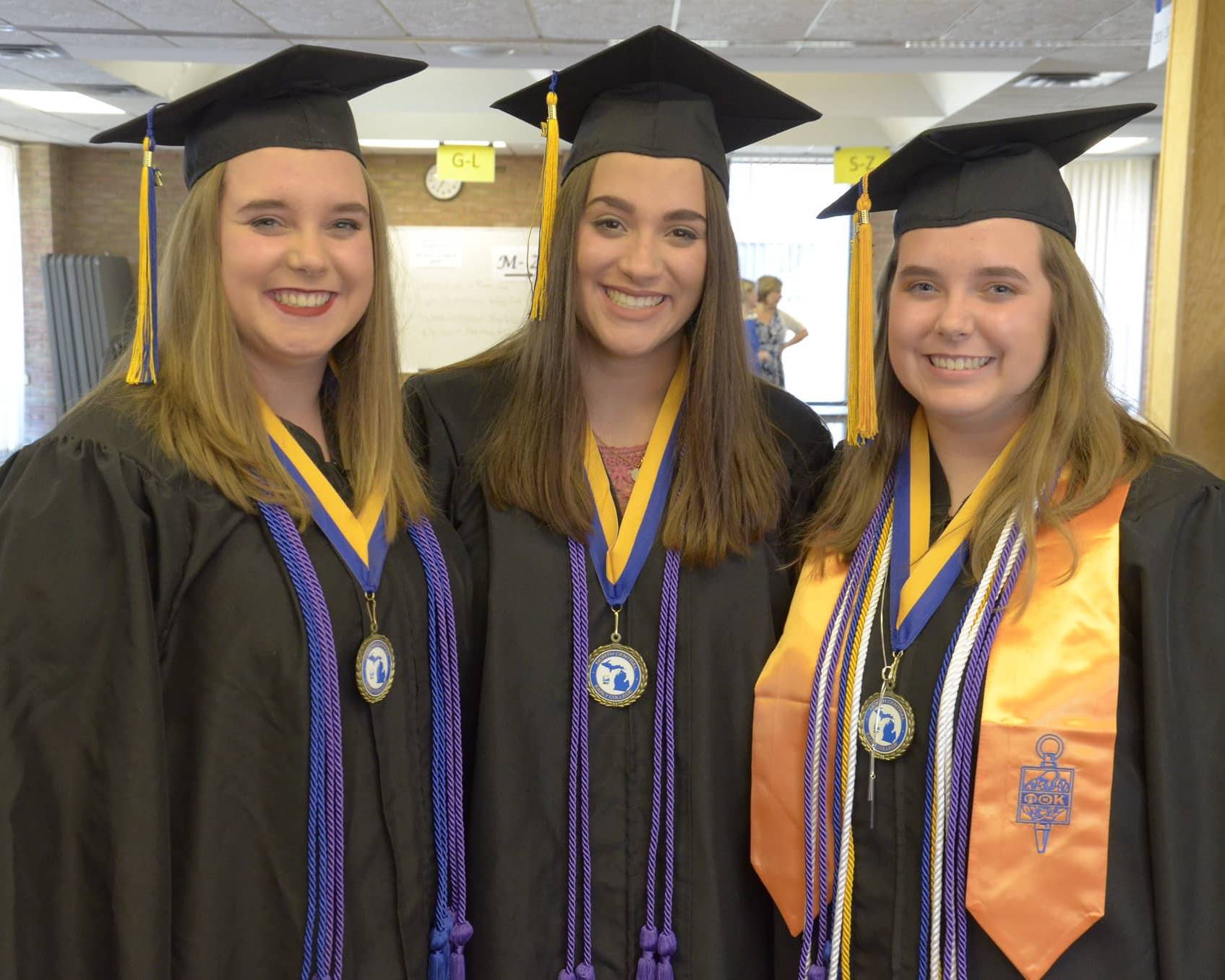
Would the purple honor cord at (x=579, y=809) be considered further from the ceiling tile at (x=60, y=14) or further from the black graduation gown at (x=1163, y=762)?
the ceiling tile at (x=60, y=14)

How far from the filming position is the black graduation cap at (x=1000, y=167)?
1.70 metres

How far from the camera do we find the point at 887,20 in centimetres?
596

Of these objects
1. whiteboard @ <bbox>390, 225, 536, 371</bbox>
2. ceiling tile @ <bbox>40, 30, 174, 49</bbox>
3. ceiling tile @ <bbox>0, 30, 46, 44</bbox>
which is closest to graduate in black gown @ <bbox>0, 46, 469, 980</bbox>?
ceiling tile @ <bbox>40, 30, 174, 49</bbox>

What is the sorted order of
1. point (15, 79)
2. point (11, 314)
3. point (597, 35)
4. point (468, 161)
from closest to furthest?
point (597, 35)
point (15, 79)
point (468, 161)
point (11, 314)

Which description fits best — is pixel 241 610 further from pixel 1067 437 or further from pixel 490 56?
pixel 490 56

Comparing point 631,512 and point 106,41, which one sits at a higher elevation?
point 106,41

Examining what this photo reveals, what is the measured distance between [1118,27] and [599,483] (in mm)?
5511

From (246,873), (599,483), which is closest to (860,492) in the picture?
(599,483)

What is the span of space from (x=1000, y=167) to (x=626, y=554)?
2.69ft

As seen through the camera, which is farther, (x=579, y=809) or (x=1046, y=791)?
(x=579, y=809)

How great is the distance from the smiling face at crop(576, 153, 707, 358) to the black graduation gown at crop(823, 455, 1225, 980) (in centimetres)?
75

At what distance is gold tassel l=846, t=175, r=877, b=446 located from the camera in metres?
1.84

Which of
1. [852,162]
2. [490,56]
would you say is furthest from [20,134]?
[852,162]

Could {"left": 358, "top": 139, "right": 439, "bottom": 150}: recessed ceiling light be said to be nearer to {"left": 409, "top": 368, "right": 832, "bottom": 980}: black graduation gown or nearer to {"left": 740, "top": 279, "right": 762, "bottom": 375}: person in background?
{"left": 740, "top": 279, "right": 762, "bottom": 375}: person in background
